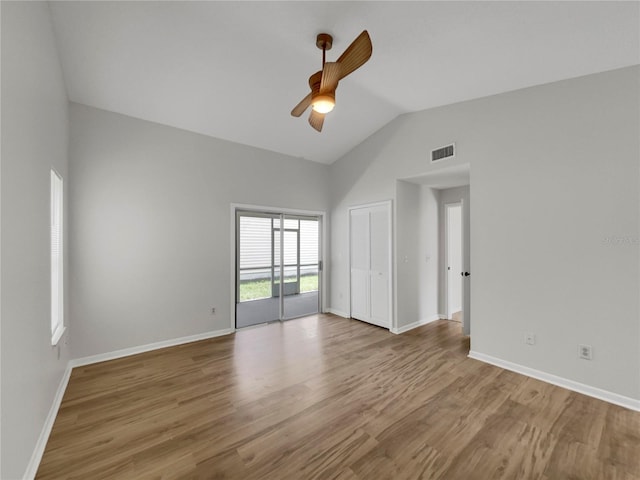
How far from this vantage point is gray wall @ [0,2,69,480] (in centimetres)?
138

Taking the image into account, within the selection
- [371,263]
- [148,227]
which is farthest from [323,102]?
[371,263]

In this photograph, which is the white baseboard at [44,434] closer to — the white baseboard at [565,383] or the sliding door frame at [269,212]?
the sliding door frame at [269,212]

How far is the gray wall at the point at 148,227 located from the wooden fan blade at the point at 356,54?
2.84m

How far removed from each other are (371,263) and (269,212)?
2.06m

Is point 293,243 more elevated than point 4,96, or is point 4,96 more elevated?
point 4,96

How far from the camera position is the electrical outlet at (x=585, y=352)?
2627 mm

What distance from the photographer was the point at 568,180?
9.01 feet

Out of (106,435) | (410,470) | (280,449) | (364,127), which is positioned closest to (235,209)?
(364,127)

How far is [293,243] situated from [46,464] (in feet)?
12.9

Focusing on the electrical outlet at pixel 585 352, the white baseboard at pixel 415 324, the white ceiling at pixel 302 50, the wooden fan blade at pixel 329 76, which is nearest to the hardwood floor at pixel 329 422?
the electrical outlet at pixel 585 352

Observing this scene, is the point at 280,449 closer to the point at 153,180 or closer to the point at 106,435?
the point at 106,435

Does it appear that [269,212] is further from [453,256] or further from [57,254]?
[453,256]

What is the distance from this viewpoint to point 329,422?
222 centimetres

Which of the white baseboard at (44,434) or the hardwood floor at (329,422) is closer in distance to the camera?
the white baseboard at (44,434)
